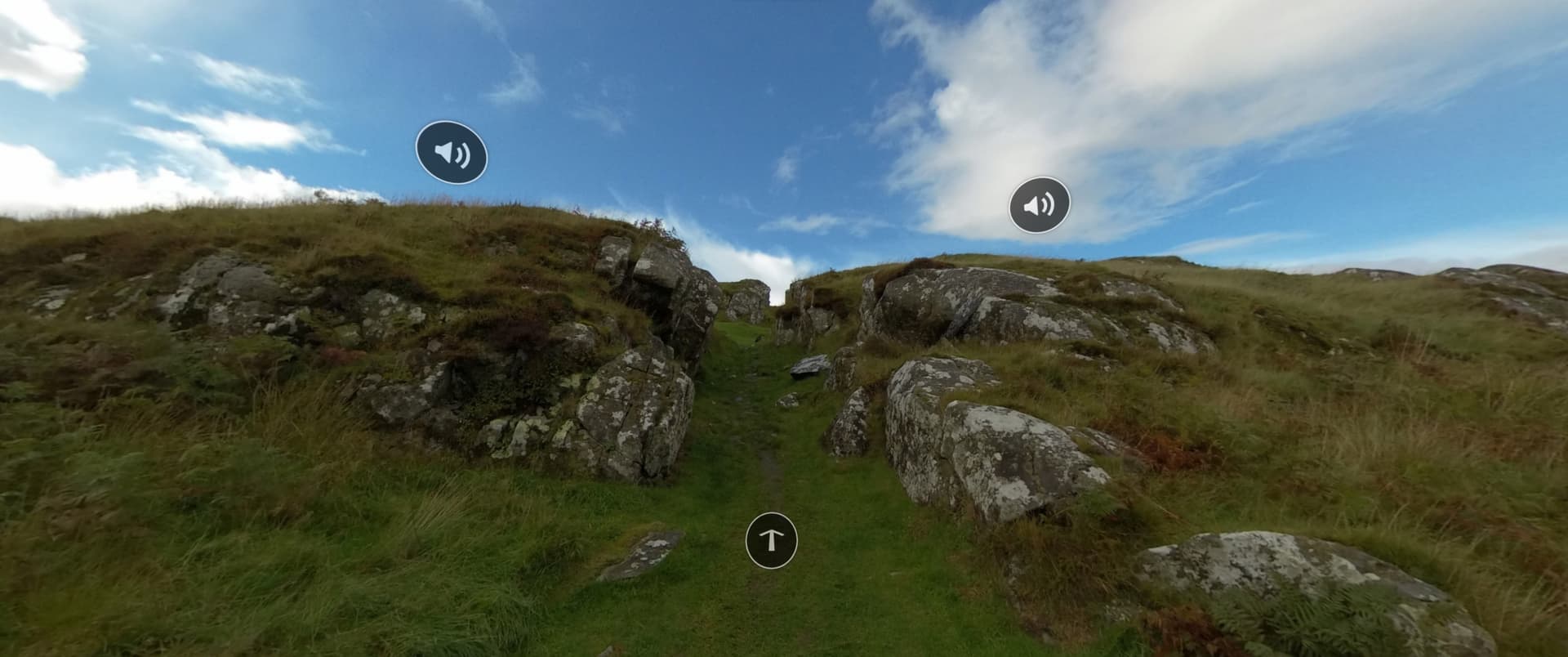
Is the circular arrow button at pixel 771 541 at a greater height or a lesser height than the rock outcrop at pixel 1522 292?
lesser

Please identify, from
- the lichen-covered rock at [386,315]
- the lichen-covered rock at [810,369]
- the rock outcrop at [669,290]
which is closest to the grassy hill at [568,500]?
the lichen-covered rock at [386,315]

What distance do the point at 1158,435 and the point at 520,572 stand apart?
43.8ft

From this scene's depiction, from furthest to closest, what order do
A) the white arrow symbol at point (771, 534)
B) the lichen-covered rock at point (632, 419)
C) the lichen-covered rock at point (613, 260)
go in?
the lichen-covered rock at point (613, 260), the lichen-covered rock at point (632, 419), the white arrow symbol at point (771, 534)

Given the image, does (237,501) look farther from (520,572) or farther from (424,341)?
(424,341)

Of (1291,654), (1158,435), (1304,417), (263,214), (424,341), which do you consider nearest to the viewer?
(1291,654)

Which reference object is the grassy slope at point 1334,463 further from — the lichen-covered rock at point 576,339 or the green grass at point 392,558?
the lichen-covered rock at point 576,339

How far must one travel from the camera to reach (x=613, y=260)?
2198cm

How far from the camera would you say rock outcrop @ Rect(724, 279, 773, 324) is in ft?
201

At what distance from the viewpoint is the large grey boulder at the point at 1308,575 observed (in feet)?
20.1

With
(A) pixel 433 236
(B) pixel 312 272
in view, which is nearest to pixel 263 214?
(A) pixel 433 236

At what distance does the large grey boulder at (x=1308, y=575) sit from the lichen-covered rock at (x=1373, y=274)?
150 feet

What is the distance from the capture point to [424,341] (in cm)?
1459

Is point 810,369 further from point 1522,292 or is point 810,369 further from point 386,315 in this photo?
point 1522,292

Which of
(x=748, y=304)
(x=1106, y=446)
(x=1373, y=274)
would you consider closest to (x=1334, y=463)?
(x=1106, y=446)
